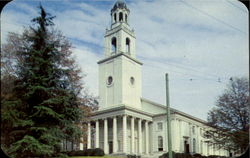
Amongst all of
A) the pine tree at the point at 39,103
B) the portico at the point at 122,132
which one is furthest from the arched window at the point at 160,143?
the pine tree at the point at 39,103

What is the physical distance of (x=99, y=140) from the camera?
147 feet

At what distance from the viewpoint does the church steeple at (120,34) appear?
1777 inches

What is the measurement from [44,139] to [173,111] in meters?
31.0

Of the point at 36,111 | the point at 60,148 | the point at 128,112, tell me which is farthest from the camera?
the point at 128,112

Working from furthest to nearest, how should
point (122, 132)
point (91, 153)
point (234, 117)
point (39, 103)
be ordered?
1. point (122, 132)
2. point (91, 153)
3. point (234, 117)
4. point (39, 103)

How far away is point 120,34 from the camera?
44812mm

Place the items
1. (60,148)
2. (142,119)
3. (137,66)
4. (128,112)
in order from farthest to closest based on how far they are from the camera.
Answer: (137,66), (142,119), (128,112), (60,148)

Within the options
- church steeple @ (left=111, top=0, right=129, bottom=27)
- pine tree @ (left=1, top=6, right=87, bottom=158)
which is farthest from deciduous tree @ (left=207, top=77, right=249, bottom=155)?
church steeple @ (left=111, top=0, right=129, bottom=27)

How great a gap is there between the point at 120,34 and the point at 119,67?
503 cm

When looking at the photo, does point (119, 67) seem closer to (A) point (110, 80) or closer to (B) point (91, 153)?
(A) point (110, 80)

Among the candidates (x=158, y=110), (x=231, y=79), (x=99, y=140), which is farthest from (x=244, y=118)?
(x=99, y=140)

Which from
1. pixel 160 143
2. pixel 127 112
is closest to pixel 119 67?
pixel 127 112

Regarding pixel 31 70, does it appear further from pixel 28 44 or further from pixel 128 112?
pixel 128 112

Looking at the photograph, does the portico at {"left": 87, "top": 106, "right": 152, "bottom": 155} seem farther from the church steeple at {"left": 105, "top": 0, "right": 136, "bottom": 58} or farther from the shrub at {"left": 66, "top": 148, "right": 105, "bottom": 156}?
the church steeple at {"left": 105, "top": 0, "right": 136, "bottom": 58}
